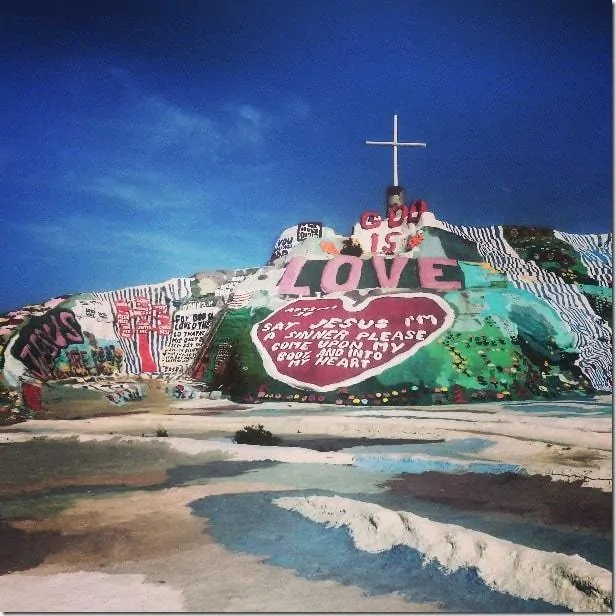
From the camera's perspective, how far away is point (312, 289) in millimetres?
6953

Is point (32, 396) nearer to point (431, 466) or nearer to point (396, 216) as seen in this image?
point (431, 466)

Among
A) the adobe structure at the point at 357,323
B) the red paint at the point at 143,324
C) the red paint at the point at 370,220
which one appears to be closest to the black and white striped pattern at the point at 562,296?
the adobe structure at the point at 357,323

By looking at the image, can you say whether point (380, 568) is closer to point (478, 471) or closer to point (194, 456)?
point (478, 471)

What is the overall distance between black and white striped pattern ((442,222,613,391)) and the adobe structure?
0.02 meters

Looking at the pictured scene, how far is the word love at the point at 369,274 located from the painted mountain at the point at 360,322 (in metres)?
0.02

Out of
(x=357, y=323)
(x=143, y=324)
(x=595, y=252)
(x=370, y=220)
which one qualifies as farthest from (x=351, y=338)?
(x=595, y=252)

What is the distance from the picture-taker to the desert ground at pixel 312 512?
326cm

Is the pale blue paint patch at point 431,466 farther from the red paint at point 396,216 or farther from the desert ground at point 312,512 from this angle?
the red paint at point 396,216

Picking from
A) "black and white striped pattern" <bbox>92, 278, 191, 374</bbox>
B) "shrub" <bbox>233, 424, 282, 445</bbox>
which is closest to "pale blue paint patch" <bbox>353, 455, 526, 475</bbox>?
"shrub" <bbox>233, 424, 282, 445</bbox>

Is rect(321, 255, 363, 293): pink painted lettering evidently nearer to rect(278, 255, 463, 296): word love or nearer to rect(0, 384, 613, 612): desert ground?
rect(278, 255, 463, 296): word love

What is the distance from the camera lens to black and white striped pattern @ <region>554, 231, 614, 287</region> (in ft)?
16.3

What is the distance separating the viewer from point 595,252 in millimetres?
5375

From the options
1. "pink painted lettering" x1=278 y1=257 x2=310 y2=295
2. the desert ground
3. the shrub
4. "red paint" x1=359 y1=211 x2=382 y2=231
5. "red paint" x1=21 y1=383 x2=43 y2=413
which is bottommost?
the desert ground

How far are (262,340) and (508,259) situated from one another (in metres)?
2.86
